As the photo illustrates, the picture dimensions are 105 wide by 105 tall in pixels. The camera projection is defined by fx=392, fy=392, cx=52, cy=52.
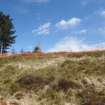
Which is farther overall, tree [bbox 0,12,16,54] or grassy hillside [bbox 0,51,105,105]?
tree [bbox 0,12,16,54]

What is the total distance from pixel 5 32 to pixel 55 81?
58179 millimetres

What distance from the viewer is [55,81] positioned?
24.2 metres

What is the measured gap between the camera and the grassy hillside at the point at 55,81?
21875 mm

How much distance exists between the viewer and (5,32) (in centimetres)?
8125

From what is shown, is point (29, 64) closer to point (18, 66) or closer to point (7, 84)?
point (18, 66)

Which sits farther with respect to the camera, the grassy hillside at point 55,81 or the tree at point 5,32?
the tree at point 5,32

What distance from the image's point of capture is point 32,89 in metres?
23.8

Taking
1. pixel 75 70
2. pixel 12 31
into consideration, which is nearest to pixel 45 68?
pixel 75 70

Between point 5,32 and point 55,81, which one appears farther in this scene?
point 5,32

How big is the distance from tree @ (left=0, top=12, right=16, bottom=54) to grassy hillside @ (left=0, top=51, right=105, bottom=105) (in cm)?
4878

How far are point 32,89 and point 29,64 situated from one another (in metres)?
5.64

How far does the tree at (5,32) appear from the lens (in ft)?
259

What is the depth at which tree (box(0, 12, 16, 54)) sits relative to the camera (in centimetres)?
7906

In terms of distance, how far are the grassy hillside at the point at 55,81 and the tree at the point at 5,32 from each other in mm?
48780
